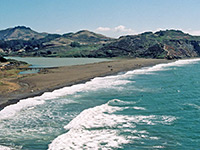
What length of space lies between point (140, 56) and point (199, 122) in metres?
136

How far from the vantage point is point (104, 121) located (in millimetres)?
27328

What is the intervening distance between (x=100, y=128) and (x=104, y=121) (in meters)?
2.16

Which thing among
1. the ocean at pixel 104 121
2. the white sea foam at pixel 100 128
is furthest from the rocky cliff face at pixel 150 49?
the white sea foam at pixel 100 128

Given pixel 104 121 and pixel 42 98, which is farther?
pixel 42 98

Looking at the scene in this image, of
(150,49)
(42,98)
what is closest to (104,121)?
(42,98)

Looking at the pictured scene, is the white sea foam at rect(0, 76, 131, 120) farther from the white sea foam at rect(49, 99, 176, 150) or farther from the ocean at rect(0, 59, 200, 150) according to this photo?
the white sea foam at rect(49, 99, 176, 150)

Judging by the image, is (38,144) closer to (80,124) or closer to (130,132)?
(80,124)

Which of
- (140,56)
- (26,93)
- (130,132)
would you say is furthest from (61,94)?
(140,56)

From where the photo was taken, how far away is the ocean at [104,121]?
70.7 ft

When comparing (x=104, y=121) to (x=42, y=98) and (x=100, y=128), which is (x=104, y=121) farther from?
(x=42, y=98)

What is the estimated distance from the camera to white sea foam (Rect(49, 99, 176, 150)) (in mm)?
21438

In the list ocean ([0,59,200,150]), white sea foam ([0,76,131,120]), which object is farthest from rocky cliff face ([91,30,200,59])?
ocean ([0,59,200,150])

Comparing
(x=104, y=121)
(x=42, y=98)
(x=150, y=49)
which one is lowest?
(x=104, y=121)

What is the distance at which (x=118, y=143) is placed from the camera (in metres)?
21.4
